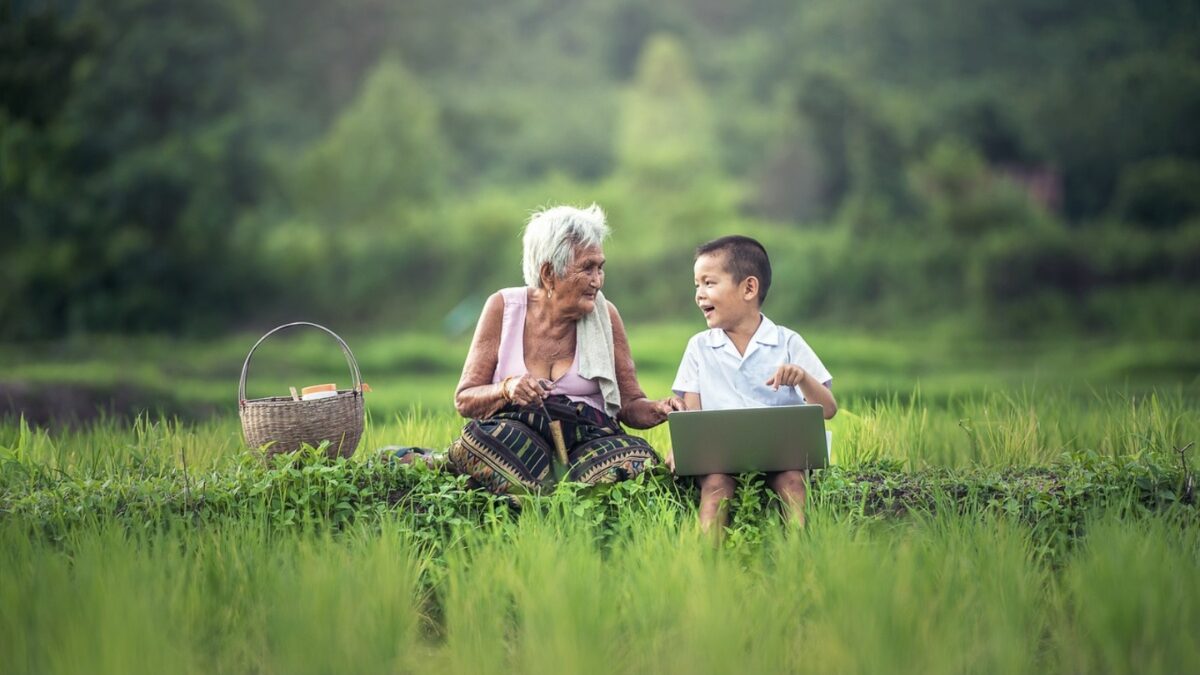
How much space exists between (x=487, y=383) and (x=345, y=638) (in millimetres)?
1632

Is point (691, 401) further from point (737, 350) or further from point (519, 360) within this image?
point (519, 360)

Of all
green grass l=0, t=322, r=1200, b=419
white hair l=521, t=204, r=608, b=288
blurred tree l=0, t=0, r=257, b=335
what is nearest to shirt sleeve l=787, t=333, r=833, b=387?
Answer: white hair l=521, t=204, r=608, b=288

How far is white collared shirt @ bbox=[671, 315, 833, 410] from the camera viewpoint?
4.92m

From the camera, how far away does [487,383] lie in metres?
5.08

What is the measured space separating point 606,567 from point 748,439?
2.55 feet

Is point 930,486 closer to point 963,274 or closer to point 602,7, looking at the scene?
point 963,274

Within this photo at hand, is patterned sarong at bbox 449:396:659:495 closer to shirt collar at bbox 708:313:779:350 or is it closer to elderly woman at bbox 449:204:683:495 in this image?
elderly woman at bbox 449:204:683:495

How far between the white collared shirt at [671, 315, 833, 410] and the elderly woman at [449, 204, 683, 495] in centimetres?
16

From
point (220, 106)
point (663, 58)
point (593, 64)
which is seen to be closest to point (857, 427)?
point (220, 106)

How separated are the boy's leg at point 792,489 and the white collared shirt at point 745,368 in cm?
31

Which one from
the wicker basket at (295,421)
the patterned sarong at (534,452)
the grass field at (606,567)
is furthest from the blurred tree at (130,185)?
the patterned sarong at (534,452)

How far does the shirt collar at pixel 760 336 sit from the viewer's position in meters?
4.91

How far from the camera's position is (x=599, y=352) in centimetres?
506

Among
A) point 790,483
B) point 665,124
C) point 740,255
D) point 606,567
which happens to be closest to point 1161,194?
point 665,124
